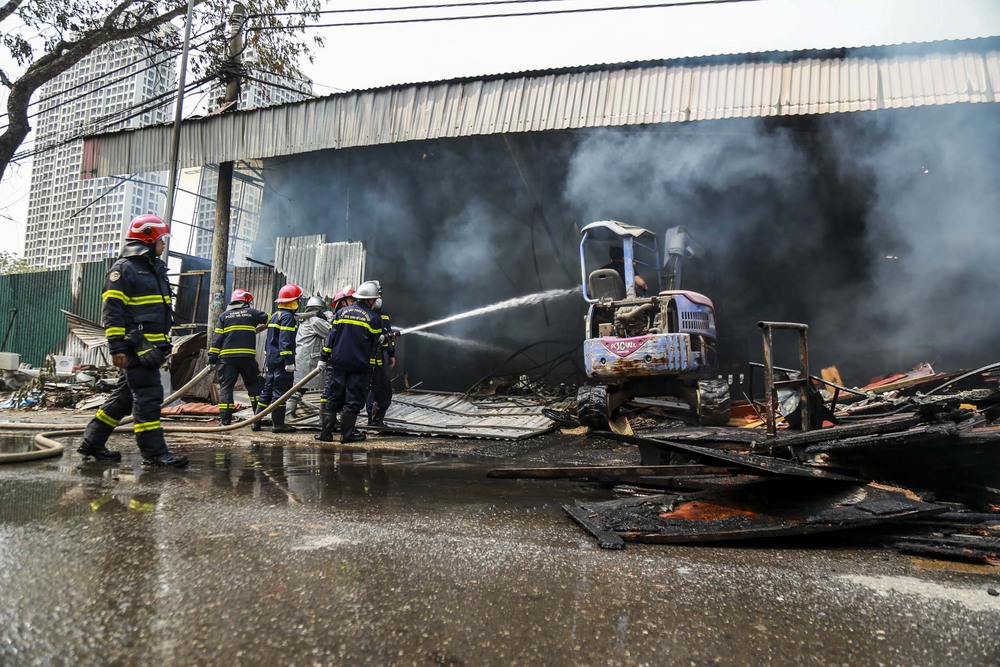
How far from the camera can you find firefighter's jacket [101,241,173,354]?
4410 mm

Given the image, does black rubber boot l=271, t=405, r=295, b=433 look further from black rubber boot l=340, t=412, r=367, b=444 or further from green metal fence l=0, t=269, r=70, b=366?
green metal fence l=0, t=269, r=70, b=366

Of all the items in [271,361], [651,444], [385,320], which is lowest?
[651,444]

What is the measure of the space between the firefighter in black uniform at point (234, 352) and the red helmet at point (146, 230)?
285 cm

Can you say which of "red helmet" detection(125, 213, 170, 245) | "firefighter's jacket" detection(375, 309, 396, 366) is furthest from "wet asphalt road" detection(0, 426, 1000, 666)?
"firefighter's jacket" detection(375, 309, 396, 366)

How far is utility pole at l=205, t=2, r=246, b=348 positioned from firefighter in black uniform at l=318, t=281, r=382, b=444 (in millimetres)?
5013

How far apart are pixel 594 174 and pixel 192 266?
10.2 meters

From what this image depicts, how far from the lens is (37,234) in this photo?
25.2 metres

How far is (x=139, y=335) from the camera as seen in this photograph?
14.6ft

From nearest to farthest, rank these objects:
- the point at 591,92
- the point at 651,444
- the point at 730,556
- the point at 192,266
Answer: the point at 730,556, the point at 651,444, the point at 591,92, the point at 192,266

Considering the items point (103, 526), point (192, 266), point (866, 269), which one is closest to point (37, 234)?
point (192, 266)

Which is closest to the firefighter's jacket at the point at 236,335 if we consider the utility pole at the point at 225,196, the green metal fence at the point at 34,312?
the utility pole at the point at 225,196

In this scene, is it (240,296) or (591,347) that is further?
(240,296)

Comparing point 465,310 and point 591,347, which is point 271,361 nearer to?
point 591,347

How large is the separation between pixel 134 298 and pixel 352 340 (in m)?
2.30
